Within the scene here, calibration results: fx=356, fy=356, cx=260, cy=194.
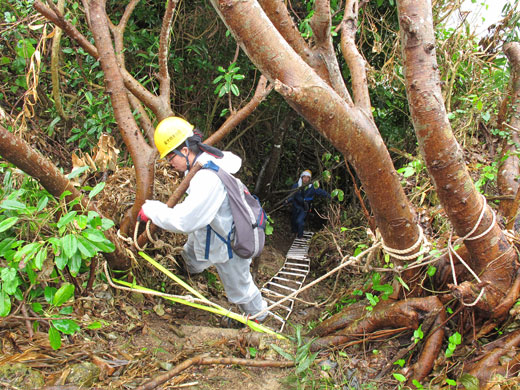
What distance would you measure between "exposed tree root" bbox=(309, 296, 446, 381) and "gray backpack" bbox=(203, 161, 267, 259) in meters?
0.83

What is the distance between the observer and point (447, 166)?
5.56 feet

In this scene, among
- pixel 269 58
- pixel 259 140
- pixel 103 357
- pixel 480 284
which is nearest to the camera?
pixel 269 58

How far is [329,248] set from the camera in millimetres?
5141

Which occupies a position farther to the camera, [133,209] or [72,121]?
[72,121]

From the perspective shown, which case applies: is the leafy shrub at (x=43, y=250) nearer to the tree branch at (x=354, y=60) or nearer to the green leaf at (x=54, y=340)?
the green leaf at (x=54, y=340)

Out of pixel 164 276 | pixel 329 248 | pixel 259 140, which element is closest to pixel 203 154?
pixel 164 276

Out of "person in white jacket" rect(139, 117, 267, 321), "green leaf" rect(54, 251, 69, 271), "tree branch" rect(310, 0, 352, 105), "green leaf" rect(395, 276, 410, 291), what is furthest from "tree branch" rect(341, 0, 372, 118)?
"green leaf" rect(54, 251, 69, 271)

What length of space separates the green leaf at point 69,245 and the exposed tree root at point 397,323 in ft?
5.14

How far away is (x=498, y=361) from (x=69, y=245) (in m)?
2.14

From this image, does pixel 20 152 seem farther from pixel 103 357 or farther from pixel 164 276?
pixel 164 276

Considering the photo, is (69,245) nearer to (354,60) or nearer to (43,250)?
(43,250)

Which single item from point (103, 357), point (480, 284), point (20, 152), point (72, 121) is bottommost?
point (480, 284)

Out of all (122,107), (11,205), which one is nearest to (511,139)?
(122,107)

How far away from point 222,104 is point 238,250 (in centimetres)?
337
